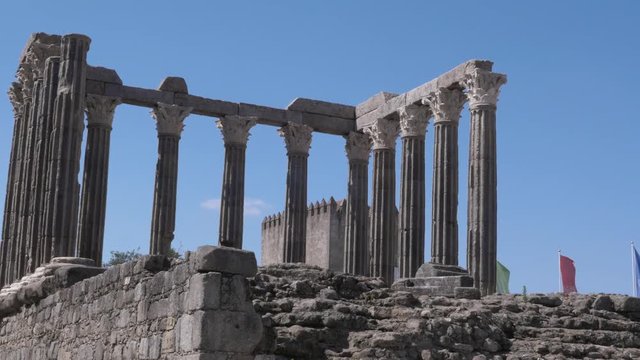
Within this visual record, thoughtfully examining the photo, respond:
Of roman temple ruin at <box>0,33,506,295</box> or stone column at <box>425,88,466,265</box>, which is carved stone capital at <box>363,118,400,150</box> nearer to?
roman temple ruin at <box>0,33,506,295</box>

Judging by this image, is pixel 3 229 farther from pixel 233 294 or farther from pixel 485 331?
pixel 233 294

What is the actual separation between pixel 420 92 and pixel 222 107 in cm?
614

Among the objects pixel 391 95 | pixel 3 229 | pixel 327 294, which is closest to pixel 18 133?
pixel 3 229

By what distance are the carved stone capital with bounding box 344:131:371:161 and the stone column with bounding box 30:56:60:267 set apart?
10.5 m

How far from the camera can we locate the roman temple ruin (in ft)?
83.4

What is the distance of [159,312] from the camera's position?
38.3 ft

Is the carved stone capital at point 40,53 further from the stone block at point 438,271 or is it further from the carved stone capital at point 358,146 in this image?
the stone block at point 438,271

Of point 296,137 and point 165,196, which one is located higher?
point 296,137

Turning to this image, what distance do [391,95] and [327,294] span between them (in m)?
16.8

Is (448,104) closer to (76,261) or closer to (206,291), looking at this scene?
(76,261)

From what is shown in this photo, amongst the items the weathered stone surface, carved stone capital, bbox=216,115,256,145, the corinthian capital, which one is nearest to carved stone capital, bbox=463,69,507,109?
the corinthian capital

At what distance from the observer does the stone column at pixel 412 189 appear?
2914cm

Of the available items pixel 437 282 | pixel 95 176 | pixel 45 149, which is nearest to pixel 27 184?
pixel 45 149

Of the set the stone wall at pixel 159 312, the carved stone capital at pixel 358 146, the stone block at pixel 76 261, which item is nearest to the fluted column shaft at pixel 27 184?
the stone block at pixel 76 261
